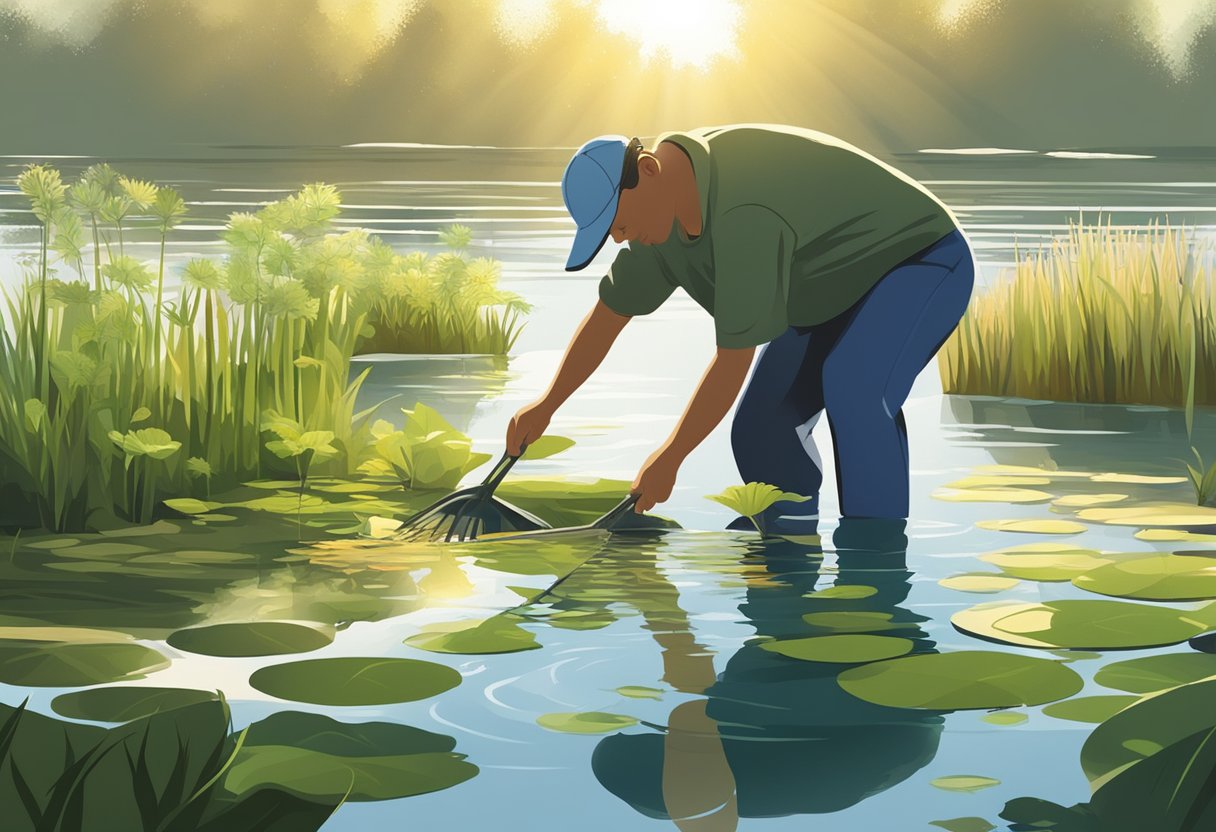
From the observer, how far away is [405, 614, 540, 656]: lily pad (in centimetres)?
306

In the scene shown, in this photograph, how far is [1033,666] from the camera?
289 centimetres

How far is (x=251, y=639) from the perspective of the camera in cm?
312

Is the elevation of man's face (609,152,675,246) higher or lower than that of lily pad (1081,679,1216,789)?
higher

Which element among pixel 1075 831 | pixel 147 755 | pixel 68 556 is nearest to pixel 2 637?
pixel 68 556

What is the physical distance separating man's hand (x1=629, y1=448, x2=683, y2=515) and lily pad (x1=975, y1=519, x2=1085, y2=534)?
1.30 m

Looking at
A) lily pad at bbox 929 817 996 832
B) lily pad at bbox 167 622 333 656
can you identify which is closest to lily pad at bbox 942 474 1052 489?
lily pad at bbox 167 622 333 656

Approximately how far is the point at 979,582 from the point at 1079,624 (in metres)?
0.54

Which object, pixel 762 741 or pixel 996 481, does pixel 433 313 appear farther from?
pixel 762 741

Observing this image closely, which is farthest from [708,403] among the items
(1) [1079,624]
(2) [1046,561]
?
(2) [1046,561]

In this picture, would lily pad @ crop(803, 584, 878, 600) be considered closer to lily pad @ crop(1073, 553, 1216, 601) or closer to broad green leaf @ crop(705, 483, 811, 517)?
broad green leaf @ crop(705, 483, 811, 517)

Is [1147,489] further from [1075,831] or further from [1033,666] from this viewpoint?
[1075,831]

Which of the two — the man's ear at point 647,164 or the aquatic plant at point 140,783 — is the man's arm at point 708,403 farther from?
the aquatic plant at point 140,783

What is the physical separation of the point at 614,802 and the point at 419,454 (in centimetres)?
285

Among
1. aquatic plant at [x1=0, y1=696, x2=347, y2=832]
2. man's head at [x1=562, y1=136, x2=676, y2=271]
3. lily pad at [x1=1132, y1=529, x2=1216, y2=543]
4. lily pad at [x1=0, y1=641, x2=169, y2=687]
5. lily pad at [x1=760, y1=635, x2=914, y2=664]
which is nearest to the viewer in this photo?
aquatic plant at [x1=0, y1=696, x2=347, y2=832]
